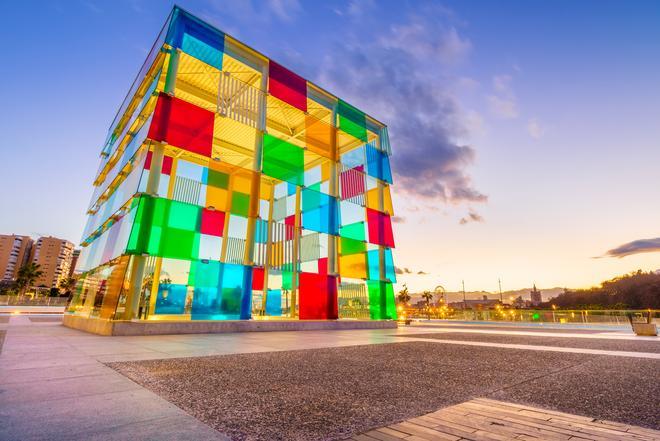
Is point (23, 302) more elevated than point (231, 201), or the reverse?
point (231, 201)

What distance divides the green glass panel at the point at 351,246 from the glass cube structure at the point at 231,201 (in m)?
0.05

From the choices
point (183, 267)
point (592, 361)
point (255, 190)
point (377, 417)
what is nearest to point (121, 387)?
point (377, 417)

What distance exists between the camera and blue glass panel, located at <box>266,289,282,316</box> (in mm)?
14648

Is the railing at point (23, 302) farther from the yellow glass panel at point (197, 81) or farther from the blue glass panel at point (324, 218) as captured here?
the blue glass panel at point (324, 218)

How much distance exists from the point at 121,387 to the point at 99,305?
347 inches

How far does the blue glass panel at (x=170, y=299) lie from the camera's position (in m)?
9.98

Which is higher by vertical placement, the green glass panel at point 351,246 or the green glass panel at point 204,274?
the green glass panel at point 351,246

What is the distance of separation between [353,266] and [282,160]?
648 centimetres

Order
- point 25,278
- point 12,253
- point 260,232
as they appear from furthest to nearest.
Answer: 1. point 12,253
2. point 25,278
3. point 260,232

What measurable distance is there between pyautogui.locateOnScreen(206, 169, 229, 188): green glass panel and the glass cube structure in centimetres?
7

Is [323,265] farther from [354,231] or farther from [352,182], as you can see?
[352,182]

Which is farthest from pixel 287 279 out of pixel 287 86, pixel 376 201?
pixel 287 86

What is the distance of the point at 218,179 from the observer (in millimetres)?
14352

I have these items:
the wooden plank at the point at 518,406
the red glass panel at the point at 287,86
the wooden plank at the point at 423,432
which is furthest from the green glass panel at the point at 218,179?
the wooden plank at the point at 423,432
